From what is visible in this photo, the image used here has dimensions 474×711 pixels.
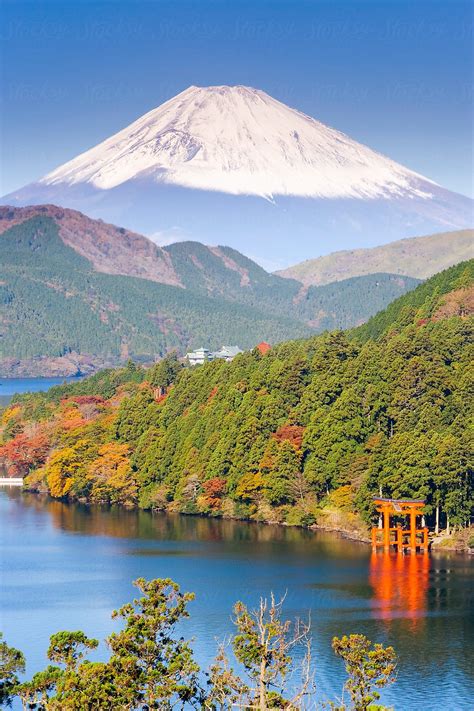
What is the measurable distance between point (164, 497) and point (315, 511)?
10823 millimetres

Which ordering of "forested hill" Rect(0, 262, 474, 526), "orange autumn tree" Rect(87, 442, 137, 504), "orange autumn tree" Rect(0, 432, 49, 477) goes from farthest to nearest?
"orange autumn tree" Rect(0, 432, 49, 477) → "orange autumn tree" Rect(87, 442, 137, 504) → "forested hill" Rect(0, 262, 474, 526)

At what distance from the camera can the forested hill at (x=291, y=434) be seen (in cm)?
6906

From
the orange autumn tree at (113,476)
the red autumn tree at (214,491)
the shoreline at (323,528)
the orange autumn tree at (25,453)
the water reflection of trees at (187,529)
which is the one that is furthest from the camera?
the orange autumn tree at (25,453)

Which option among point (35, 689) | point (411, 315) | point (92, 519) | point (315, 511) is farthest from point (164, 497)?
point (35, 689)

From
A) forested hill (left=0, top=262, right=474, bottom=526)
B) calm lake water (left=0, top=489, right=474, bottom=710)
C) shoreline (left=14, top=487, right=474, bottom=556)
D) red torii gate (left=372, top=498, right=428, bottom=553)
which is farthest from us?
forested hill (left=0, top=262, right=474, bottom=526)

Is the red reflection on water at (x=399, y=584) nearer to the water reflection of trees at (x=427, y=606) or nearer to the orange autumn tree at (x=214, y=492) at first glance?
the water reflection of trees at (x=427, y=606)

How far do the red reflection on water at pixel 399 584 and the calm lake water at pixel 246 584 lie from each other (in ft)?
0.22

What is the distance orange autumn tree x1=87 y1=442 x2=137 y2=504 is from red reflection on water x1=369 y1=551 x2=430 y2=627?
72.2 ft

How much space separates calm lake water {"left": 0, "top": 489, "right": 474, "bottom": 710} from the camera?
150 ft

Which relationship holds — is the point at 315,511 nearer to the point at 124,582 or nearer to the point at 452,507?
the point at 452,507

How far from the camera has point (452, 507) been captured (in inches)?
2579

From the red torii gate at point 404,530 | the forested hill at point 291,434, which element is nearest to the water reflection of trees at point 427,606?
the red torii gate at point 404,530

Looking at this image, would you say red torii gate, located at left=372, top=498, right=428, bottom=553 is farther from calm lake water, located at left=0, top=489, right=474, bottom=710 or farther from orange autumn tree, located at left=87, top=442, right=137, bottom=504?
orange autumn tree, located at left=87, top=442, right=137, bottom=504

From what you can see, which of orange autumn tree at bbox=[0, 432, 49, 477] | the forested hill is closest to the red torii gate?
the forested hill
